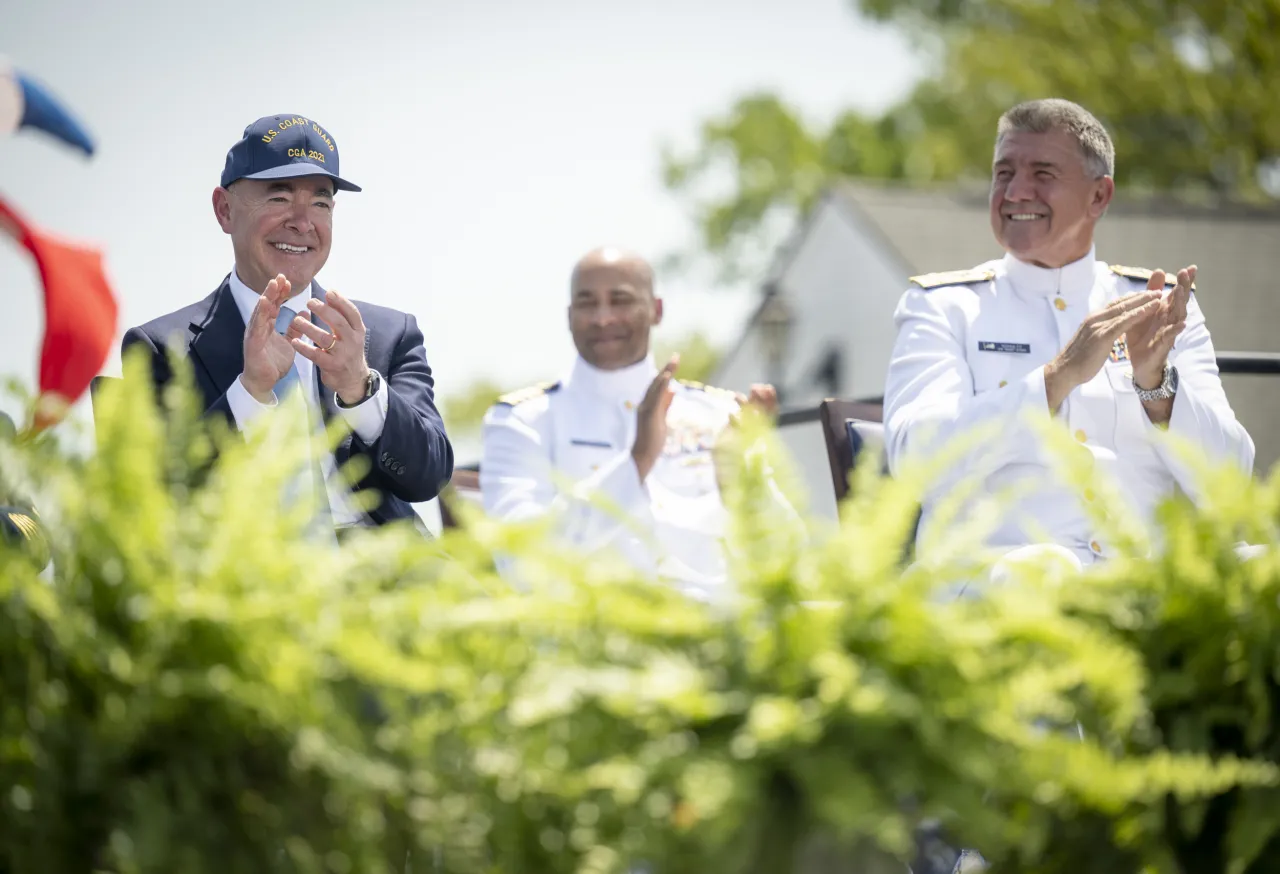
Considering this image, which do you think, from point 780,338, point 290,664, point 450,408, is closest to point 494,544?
point 290,664

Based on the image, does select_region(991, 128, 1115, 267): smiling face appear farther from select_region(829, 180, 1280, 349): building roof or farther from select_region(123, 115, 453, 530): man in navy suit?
select_region(829, 180, 1280, 349): building roof

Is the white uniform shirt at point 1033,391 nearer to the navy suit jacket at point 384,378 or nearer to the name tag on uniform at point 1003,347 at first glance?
the name tag on uniform at point 1003,347

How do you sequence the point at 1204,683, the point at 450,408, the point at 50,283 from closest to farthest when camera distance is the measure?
the point at 1204,683
the point at 50,283
the point at 450,408

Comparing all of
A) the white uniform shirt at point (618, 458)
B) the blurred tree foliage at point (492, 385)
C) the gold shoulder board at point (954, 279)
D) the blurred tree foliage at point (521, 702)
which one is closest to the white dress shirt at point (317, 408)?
the white uniform shirt at point (618, 458)

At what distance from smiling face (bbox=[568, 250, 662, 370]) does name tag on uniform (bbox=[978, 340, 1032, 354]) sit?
4.74ft

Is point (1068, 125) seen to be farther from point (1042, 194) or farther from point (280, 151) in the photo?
point (280, 151)

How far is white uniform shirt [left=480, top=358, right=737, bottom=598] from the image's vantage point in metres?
4.30

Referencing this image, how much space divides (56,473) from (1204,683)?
1156mm

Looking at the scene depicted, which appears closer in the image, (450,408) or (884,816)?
(884,816)

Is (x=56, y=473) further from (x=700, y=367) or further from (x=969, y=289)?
(x=700, y=367)

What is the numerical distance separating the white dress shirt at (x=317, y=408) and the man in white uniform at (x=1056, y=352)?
3.79 ft

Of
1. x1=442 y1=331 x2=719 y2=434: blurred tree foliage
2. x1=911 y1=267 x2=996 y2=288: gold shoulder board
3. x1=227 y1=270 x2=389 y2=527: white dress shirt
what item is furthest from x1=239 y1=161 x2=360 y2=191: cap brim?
x1=442 y1=331 x2=719 y2=434: blurred tree foliage

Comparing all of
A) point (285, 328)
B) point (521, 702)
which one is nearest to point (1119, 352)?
point (285, 328)

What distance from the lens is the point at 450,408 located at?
1790 inches
